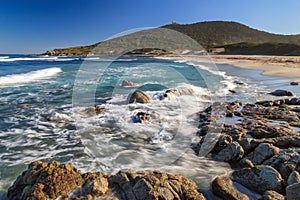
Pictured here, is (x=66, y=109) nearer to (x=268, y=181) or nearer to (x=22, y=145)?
(x=22, y=145)

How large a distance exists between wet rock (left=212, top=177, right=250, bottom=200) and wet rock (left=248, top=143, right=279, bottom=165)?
939 millimetres

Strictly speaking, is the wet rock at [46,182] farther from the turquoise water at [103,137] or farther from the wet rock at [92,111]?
the wet rock at [92,111]

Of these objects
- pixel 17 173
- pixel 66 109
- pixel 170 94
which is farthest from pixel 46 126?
pixel 170 94

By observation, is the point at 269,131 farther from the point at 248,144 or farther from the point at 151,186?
the point at 151,186

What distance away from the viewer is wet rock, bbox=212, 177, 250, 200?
323cm

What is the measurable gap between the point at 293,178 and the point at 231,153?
4.38 feet

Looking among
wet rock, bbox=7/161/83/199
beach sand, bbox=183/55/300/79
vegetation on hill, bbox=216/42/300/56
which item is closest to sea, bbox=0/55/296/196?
wet rock, bbox=7/161/83/199

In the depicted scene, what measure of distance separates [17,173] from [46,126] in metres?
2.88

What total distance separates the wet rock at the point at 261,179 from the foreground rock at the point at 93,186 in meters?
0.89

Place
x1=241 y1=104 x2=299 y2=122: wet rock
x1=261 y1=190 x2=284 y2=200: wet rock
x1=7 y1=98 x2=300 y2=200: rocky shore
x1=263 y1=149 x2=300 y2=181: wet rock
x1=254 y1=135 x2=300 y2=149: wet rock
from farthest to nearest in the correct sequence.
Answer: x1=241 y1=104 x2=299 y2=122: wet rock → x1=254 y1=135 x2=300 y2=149: wet rock → x1=263 y1=149 x2=300 y2=181: wet rock → x1=7 y1=98 x2=300 y2=200: rocky shore → x1=261 y1=190 x2=284 y2=200: wet rock

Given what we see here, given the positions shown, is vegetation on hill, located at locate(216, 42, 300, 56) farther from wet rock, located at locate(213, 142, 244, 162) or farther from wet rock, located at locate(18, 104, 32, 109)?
wet rock, located at locate(18, 104, 32, 109)

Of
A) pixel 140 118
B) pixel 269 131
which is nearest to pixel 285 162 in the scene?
pixel 269 131

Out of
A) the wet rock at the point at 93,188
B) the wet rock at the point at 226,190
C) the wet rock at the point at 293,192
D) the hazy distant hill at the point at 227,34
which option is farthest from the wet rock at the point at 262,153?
the hazy distant hill at the point at 227,34

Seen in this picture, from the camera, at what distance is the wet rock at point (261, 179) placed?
3346mm
